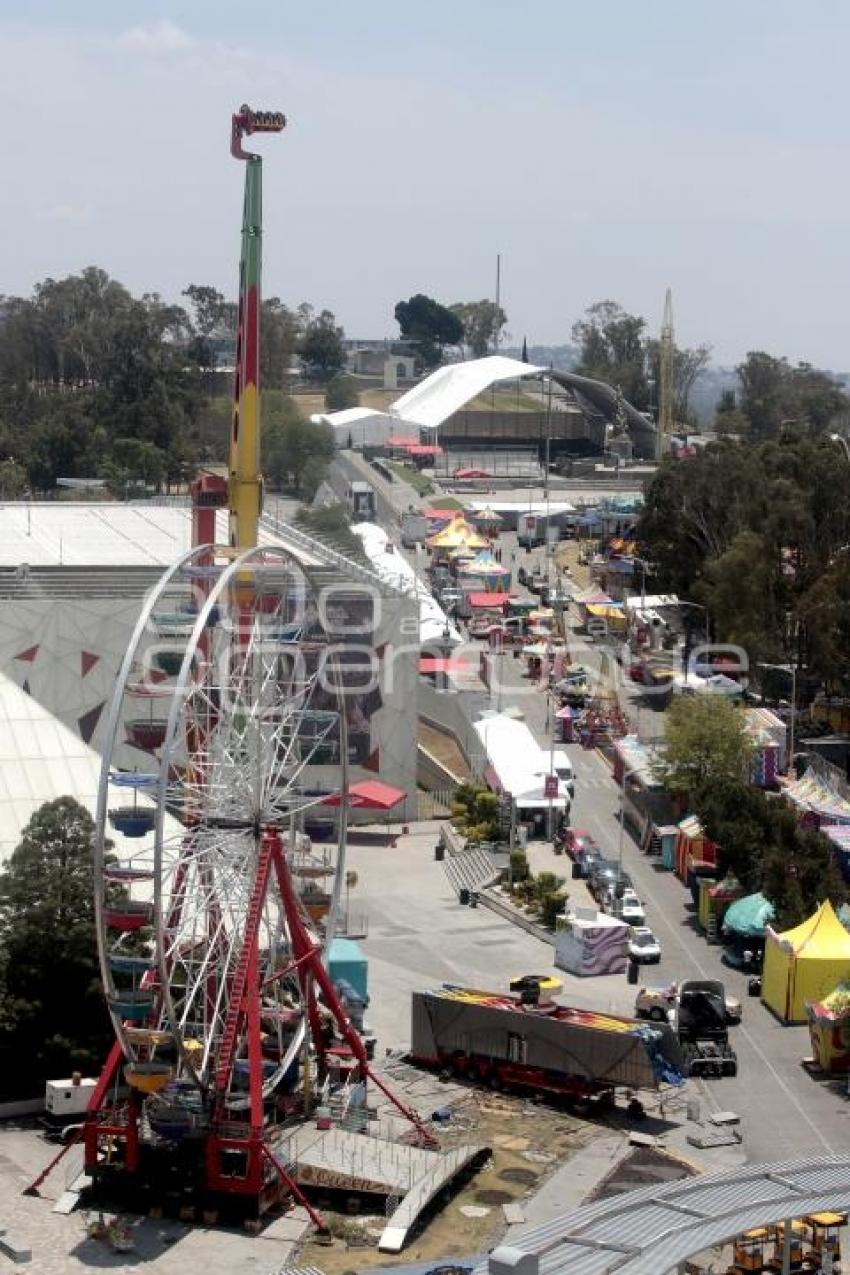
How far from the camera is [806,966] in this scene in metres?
33.8

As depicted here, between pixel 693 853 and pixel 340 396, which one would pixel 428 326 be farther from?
pixel 693 853

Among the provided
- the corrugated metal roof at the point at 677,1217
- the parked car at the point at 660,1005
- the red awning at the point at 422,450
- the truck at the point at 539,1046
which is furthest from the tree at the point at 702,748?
the red awning at the point at 422,450

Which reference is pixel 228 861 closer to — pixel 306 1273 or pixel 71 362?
pixel 306 1273

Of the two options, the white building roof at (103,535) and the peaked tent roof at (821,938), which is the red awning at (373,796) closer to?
the white building roof at (103,535)

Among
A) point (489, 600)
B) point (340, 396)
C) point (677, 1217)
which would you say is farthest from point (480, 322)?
point (677, 1217)

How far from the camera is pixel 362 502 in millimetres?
91500

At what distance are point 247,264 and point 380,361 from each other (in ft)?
387

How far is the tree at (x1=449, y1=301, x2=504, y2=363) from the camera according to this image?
530 feet

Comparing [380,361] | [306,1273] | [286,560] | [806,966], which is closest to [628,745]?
[806,966]

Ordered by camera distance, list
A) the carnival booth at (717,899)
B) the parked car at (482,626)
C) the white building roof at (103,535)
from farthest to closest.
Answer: the parked car at (482,626) < the white building roof at (103,535) < the carnival booth at (717,899)

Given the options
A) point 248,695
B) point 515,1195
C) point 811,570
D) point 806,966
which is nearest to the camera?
point 515,1195

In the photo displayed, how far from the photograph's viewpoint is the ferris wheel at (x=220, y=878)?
2703 centimetres

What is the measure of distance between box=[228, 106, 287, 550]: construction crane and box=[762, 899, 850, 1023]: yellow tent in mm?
10093

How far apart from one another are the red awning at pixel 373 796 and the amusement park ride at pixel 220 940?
43.3ft
